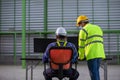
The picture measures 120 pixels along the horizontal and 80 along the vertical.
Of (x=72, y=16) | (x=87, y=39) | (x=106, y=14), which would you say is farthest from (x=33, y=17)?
(x=87, y=39)

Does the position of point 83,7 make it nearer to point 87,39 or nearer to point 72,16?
point 72,16

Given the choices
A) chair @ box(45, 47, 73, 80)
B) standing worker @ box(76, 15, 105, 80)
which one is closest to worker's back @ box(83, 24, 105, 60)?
standing worker @ box(76, 15, 105, 80)

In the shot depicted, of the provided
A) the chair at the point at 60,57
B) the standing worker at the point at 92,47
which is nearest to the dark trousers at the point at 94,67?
the standing worker at the point at 92,47

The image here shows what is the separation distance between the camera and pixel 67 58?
560cm

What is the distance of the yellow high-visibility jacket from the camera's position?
20.5ft

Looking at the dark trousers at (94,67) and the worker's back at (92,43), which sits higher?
the worker's back at (92,43)

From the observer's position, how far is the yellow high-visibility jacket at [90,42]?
6238mm

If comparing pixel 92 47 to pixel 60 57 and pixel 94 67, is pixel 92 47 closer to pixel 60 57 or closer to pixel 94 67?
pixel 94 67

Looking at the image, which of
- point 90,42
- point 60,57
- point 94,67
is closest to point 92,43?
point 90,42

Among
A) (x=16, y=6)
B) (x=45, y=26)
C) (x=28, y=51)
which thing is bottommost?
(x=28, y=51)

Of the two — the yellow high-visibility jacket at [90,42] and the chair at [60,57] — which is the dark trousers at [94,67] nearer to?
the yellow high-visibility jacket at [90,42]

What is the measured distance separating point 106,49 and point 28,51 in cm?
341

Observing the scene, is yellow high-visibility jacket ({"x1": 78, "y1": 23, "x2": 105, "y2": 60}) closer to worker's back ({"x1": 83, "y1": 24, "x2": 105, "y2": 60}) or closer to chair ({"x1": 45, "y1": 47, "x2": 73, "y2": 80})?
worker's back ({"x1": 83, "y1": 24, "x2": 105, "y2": 60})

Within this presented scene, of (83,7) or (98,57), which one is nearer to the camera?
(98,57)
